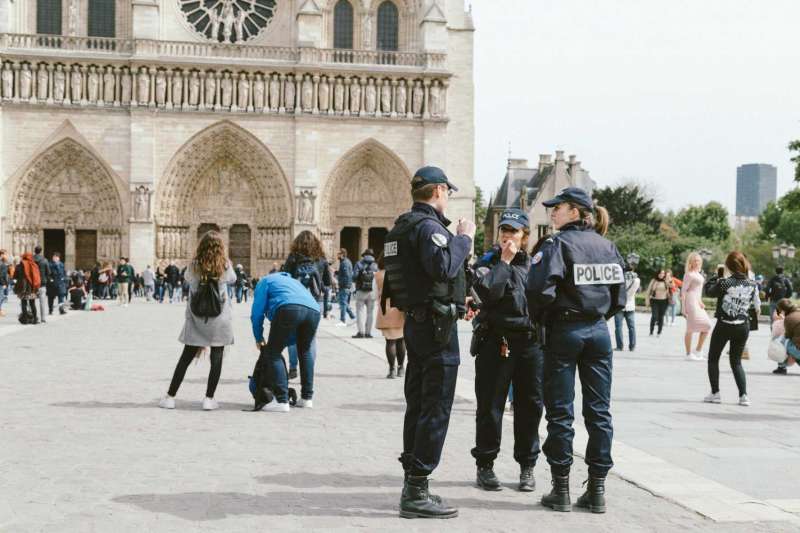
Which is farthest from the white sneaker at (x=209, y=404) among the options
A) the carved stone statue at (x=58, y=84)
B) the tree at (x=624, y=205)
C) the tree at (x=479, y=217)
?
the tree at (x=479, y=217)

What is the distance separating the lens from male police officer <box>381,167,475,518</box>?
211 inches

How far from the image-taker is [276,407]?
9117mm

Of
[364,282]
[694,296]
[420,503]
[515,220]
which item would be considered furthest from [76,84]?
[420,503]

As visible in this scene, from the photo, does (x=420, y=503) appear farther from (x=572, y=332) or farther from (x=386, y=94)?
(x=386, y=94)

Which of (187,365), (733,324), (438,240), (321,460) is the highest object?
(438,240)

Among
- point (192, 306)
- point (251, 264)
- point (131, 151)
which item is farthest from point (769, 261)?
point (192, 306)

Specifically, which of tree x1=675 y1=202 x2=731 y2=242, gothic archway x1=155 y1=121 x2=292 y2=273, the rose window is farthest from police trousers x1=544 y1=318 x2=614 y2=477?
tree x1=675 y1=202 x2=731 y2=242

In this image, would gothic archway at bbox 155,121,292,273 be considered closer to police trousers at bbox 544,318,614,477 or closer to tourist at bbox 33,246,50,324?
tourist at bbox 33,246,50,324

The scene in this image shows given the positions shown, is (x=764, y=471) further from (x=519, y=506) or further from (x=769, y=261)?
(x=769, y=261)

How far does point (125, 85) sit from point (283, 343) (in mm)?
32186

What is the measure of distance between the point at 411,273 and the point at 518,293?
3.99 ft

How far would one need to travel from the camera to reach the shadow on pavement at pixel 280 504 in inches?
209

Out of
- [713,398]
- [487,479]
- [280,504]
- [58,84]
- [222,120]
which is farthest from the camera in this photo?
[222,120]

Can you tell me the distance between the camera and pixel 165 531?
192 inches
